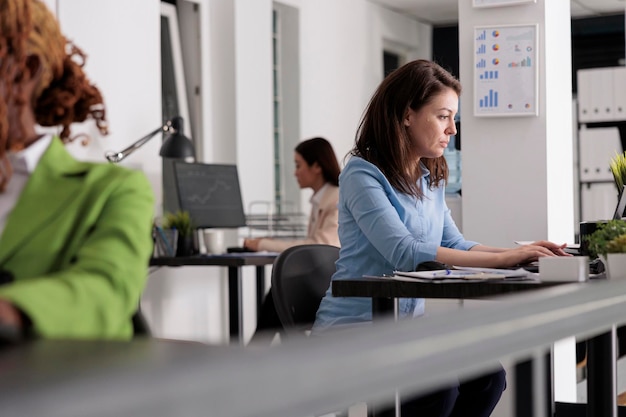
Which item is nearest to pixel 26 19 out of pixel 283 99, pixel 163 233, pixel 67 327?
pixel 67 327

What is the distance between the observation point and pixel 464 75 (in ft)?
15.4

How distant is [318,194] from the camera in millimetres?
5535

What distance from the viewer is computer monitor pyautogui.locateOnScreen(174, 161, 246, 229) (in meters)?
5.59

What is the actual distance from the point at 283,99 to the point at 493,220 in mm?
3981

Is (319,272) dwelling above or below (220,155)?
below

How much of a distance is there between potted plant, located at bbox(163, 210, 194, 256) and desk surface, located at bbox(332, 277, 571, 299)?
3118mm

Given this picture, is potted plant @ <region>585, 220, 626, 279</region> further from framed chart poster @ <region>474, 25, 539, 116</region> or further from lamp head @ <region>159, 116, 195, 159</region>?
lamp head @ <region>159, 116, 195, 159</region>

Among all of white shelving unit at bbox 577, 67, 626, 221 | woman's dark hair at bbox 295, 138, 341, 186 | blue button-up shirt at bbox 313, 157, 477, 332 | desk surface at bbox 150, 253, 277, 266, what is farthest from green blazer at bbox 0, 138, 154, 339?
white shelving unit at bbox 577, 67, 626, 221

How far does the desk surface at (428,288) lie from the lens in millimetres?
2182

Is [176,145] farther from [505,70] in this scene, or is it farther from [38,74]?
[38,74]

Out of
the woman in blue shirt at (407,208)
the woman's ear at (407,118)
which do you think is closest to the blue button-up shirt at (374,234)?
the woman in blue shirt at (407,208)

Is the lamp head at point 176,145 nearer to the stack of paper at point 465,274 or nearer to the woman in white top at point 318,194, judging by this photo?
the woman in white top at point 318,194

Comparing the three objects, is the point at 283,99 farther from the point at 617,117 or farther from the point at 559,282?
the point at 559,282

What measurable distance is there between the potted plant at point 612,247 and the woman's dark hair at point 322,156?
131 inches
